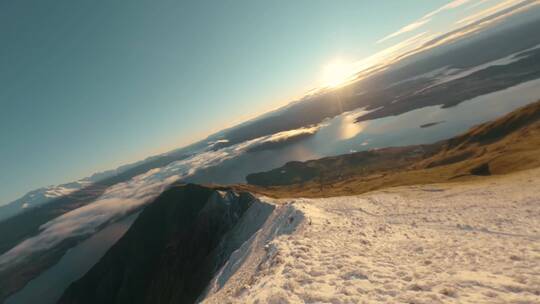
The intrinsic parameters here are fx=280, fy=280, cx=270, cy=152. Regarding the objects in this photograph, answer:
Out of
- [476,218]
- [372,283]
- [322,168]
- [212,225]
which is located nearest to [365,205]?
[476,218]

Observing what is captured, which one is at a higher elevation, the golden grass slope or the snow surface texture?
the snow surface texture

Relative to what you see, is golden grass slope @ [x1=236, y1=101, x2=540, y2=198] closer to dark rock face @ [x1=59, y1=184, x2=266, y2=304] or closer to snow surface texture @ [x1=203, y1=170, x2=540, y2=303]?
dark rock face @ [x1=59, y1=184, x2=266, y2=304]

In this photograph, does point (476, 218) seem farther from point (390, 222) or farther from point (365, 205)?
point (365, 205)

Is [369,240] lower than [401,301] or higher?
lower


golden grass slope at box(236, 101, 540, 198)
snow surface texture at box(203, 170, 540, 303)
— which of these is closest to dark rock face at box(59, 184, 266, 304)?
golden grass slope at box(236, 101, 540, 198)

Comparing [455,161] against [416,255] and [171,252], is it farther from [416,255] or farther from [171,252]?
[171,252]
